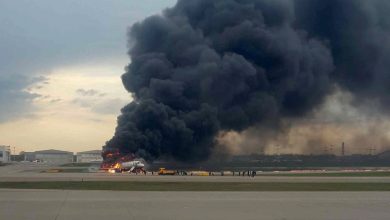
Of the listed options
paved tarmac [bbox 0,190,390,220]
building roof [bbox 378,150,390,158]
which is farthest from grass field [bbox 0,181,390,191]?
building roof [bbox 378,150,390,158]

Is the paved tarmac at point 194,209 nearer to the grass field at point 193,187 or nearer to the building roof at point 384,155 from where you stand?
the grass field at point 193,187

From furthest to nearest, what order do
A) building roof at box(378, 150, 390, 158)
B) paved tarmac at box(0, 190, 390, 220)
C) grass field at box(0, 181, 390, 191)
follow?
building roof at box(378, 150, 390, 158) → grass field at box(0, 181, 390, 191) → paved tarmac at box(0, 190, 390, 220)

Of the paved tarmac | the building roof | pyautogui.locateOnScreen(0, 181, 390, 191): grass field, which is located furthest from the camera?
the building roof

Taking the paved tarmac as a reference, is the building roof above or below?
above

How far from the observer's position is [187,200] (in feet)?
96.5

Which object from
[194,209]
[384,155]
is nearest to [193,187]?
[194,209]

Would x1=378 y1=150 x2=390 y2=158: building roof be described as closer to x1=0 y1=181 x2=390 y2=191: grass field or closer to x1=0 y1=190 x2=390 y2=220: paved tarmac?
x1=0 y1=181 x2=390 y2=191: grass field

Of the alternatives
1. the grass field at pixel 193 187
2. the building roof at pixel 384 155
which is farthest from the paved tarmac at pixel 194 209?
the building roof at pixel 384 155

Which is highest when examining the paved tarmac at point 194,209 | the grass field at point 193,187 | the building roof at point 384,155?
the building roof at point 384,155

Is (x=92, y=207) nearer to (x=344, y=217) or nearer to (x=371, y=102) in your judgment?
(x=344, y=217)

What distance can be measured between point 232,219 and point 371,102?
8984 centimetres

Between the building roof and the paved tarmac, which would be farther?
the building roof

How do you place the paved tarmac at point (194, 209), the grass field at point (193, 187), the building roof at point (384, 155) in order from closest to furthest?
1. the paved tarmac at point (194, 209)
2. the grass field at point (193, 187)
3. the building roof at point (384, 155)

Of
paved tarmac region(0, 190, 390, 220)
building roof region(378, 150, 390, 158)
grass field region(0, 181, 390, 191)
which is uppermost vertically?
building roof region(378, 150, 390, 158)
